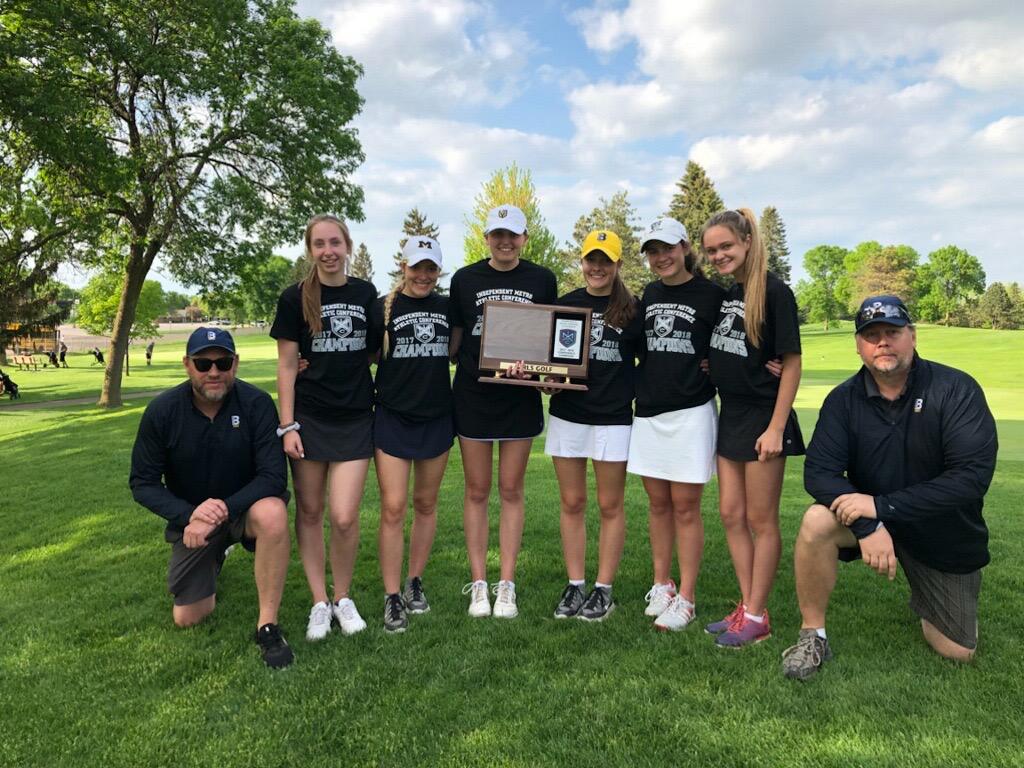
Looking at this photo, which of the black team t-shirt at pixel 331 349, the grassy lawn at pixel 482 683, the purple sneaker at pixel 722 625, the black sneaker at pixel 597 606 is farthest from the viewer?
the black sneaker at pixel 597 606

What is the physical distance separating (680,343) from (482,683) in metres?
2.31

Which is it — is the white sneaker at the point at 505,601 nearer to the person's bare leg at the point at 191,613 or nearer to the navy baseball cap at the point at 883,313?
the person's bare leg at the point at 191,613

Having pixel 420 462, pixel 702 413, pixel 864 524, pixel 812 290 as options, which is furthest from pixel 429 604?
pixel 812 290

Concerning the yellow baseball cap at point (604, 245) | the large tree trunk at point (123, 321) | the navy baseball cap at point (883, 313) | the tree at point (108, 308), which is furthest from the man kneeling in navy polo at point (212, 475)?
the tree at point (108, 308)

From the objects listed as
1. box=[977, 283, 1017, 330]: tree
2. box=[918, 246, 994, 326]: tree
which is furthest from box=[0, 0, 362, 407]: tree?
box=[918, 246, 994, 326]: tree

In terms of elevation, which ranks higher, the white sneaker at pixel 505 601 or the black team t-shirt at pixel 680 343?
the black team t-shirt at pixel 680 343

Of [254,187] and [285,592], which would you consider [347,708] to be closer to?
[285,592]

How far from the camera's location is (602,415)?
4.28 metres

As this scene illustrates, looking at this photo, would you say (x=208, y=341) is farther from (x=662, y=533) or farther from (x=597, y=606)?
(x=662, y=533)

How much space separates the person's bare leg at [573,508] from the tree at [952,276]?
100998mm

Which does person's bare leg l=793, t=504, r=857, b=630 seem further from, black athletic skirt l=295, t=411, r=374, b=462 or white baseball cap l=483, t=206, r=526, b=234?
black athletic skirt l=295, t=411, r=374, b=462

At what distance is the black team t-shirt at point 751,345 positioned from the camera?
3756 millimetres

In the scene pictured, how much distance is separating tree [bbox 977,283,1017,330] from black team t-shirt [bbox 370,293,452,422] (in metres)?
80.6

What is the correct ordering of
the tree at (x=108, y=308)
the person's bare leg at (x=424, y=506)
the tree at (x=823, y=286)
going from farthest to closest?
the tree at (x=823, y=286) < the tree at (x=108, y=308) < the person's bare leg at (x=424, y=506)
